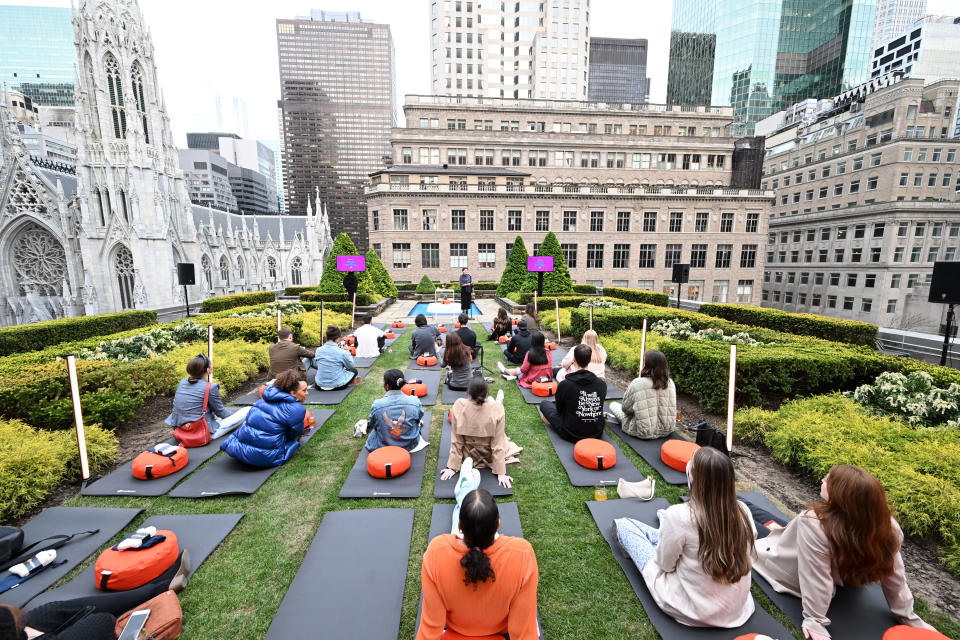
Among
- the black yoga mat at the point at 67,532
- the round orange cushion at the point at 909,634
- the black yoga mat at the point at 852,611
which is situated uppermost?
the round orange cushion at the point at 909,634

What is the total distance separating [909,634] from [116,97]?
51043mm

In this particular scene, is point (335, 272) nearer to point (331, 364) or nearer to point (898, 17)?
point (331, 364)

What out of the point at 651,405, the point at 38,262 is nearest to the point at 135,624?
the point at 651,405

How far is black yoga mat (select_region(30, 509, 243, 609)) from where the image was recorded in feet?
12.1

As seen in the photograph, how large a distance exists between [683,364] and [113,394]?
11.9 metres

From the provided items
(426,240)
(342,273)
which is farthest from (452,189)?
(342,273)

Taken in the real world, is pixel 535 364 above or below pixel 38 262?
below

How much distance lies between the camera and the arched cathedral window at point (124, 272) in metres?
34.9

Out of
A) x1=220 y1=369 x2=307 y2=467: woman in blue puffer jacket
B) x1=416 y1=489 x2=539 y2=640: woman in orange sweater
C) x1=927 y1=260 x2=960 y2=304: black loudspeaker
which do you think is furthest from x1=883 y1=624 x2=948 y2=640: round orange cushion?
x1=927 y1=260 x2=960 y2=304: black loudspeaker

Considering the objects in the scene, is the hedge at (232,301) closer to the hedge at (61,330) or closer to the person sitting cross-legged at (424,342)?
the hedge at (61,330)

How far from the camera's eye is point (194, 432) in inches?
265

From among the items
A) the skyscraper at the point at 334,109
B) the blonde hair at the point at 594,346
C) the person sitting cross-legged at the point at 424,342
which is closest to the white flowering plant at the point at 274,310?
the person sitting cross-legged at the point at 424,342

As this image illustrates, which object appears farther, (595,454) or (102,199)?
(102,199)

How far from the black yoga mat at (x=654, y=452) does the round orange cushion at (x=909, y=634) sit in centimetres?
281
